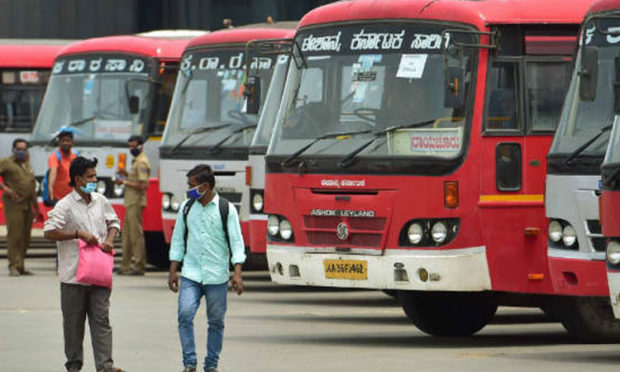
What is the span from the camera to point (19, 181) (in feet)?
75.2

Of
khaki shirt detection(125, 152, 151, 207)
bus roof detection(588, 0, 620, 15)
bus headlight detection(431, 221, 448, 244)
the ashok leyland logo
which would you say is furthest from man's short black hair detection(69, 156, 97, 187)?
khaki shirt detection(125, 152, 151, 207)

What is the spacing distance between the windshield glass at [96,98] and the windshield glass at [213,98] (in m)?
1.91

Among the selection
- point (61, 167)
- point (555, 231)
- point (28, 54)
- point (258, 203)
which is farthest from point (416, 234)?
point (28, 54)

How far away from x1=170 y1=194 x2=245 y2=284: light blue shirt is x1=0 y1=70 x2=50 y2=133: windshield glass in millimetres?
17639

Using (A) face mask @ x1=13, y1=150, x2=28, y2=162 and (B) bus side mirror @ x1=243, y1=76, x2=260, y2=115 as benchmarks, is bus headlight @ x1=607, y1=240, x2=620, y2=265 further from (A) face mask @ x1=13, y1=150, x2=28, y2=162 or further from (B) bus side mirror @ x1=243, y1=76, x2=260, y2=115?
(A) face mask @ x1=13, y1=150, x2=28, y2=162

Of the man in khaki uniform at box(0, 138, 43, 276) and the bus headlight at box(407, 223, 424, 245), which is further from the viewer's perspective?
the man in khaki uniform at box(0, 138, 43, 276)

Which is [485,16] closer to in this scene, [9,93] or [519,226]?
[519,226]

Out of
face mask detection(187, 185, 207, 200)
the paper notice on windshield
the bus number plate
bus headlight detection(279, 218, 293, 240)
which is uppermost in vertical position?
the paper notice on windshield

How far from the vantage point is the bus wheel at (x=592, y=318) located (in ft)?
46.7

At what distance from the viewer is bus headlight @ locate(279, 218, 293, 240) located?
15.2 meters

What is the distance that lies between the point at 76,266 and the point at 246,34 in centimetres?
924

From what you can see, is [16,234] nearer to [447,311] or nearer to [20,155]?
[20,155]

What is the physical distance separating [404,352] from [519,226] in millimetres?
1323

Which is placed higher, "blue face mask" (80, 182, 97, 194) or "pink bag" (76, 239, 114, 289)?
"blue face mask" (80, 182, 97, 194)
